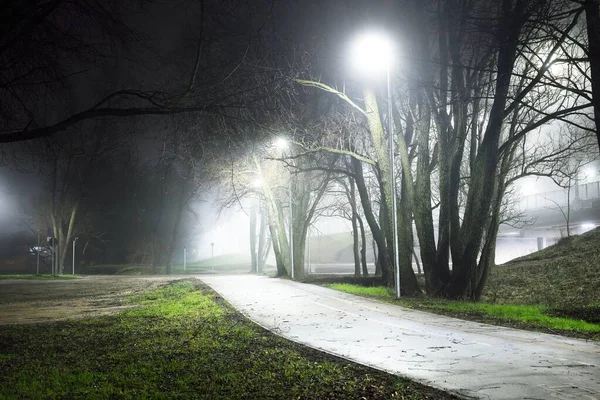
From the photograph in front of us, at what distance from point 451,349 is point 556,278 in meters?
17.1

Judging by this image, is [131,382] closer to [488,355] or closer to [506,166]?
[488,355]

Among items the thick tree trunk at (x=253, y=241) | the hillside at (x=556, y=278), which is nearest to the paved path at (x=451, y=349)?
the hillside at (x=556, y=278)

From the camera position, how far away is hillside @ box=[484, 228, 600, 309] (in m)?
19.2

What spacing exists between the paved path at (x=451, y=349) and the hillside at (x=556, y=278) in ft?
27.2

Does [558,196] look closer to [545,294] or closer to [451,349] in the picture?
[545,294]

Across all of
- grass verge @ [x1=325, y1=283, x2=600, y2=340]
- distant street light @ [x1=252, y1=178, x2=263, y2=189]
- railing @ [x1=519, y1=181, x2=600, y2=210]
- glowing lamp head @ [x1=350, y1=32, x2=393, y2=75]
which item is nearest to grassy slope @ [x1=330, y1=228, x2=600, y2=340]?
Answer: grass verge @ [x1=325, y1=283, x2=600, y2=340]

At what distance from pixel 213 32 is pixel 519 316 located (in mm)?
9054

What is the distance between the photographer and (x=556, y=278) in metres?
22.6

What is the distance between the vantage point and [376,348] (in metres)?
8.24

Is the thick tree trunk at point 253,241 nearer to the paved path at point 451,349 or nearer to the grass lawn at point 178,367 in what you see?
the paved path at point 451,349

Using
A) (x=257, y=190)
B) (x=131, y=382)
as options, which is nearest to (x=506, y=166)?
(x=257, y=190)

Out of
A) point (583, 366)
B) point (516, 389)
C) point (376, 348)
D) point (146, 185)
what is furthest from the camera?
point (146, 185)

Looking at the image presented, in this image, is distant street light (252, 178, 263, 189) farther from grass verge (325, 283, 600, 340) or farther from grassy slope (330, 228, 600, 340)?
grass verge (325, 283, 600, 340)

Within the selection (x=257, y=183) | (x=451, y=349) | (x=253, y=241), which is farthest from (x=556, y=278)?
(x=253, y=241)
